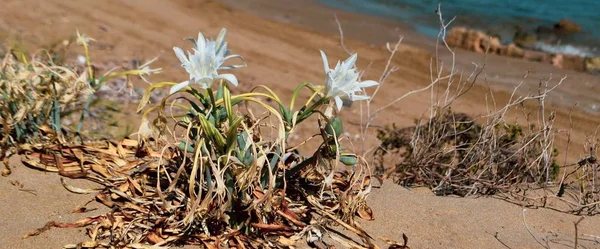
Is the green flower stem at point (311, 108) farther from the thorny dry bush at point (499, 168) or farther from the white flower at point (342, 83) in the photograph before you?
the thorny dry bush at point (499, 168)

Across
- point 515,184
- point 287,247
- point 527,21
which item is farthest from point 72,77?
point 527,21

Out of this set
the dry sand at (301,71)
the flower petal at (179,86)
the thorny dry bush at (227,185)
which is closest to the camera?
the flower petal at (179,86)

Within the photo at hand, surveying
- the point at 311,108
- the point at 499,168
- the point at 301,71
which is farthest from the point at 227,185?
the point at 301,71

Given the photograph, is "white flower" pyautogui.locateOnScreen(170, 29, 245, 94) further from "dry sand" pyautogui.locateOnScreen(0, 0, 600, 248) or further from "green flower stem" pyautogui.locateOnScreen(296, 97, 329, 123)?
"dry sand" pyautogui.locateOnScreen(0, 0, 600, 248)

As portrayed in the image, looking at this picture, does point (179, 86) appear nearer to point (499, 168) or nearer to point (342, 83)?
point (342, 83)

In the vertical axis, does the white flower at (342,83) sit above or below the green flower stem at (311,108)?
above

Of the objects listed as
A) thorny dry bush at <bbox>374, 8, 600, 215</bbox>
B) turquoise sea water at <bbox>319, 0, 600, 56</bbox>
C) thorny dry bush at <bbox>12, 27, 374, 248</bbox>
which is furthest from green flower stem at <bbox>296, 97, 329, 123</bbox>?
turquoise sea water at <bbox>319, 0, 600, 56</bbox>

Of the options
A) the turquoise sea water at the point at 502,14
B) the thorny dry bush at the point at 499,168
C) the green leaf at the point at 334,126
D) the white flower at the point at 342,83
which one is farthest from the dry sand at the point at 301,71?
the turquoise sea water at the point at 502,14
